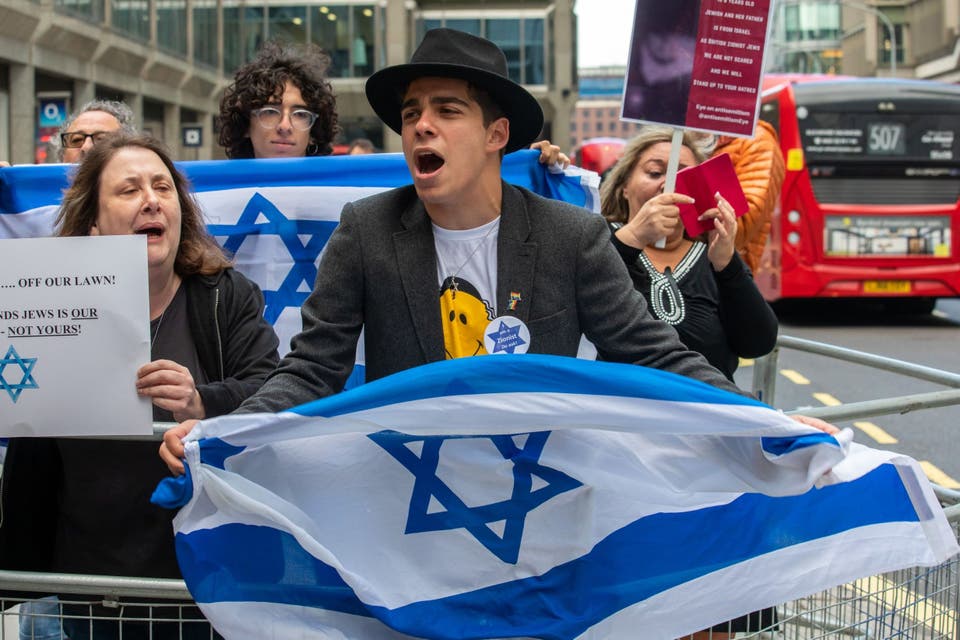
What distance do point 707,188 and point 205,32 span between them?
38.2 meters

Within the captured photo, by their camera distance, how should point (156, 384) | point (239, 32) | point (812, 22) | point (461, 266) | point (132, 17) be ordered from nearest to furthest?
point (156, 384) < point (461, 266) < point (132, 17) < point (239, 32) < point (812, 22)

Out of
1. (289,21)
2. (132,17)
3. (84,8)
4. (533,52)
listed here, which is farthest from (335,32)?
(84,8)

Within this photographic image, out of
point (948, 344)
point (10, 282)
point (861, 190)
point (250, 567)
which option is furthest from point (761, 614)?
point (861, 190)

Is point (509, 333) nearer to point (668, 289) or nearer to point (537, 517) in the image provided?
point (537, 517)

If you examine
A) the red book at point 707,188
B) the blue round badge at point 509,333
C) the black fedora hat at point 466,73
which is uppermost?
the black fedora hat at point 466,73

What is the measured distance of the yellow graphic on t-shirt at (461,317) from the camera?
112 inches

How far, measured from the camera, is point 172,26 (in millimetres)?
36062

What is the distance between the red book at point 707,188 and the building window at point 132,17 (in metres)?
28.6

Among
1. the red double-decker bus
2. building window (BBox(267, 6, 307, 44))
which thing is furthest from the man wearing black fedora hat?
building window (BBox(267, 6, 307, 44))

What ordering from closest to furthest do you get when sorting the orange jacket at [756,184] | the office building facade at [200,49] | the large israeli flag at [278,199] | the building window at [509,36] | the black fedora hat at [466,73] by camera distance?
the black fedora hat at [466,73] < the large israeli flag at [278,199] < the orange jacket at [756,184] < the office building facade at [200,49] < the building window at [509,36]

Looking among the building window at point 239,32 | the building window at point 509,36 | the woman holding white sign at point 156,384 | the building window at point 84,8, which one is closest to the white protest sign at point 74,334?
the woman holding white sign at point 156,384

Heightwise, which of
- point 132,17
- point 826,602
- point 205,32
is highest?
point 205,32

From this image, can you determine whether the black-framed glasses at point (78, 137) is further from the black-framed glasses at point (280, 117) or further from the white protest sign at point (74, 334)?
the white protest sign at point (74, 334)

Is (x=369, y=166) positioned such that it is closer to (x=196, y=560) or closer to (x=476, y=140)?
(x=476, y=140)
